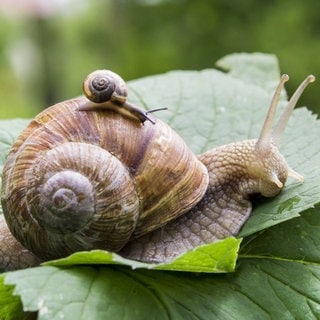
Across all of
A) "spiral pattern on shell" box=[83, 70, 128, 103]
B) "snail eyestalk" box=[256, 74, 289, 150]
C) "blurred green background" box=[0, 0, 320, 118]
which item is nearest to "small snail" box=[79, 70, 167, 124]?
"spiral pattern on shell" box=[83, 70, 128, 103]

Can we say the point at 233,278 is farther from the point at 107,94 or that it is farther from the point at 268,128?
the point at 107,94

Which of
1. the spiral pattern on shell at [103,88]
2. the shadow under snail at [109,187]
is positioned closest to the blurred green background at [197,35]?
the shadow under snail at [109,187]

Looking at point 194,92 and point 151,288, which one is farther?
point 194,92

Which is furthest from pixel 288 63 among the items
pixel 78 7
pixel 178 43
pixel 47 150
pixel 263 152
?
pixel 78 7

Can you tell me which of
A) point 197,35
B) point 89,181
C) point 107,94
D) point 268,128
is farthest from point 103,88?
point 197,35

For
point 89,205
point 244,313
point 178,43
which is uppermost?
point 89,205

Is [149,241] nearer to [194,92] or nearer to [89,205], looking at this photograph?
[89,205]
